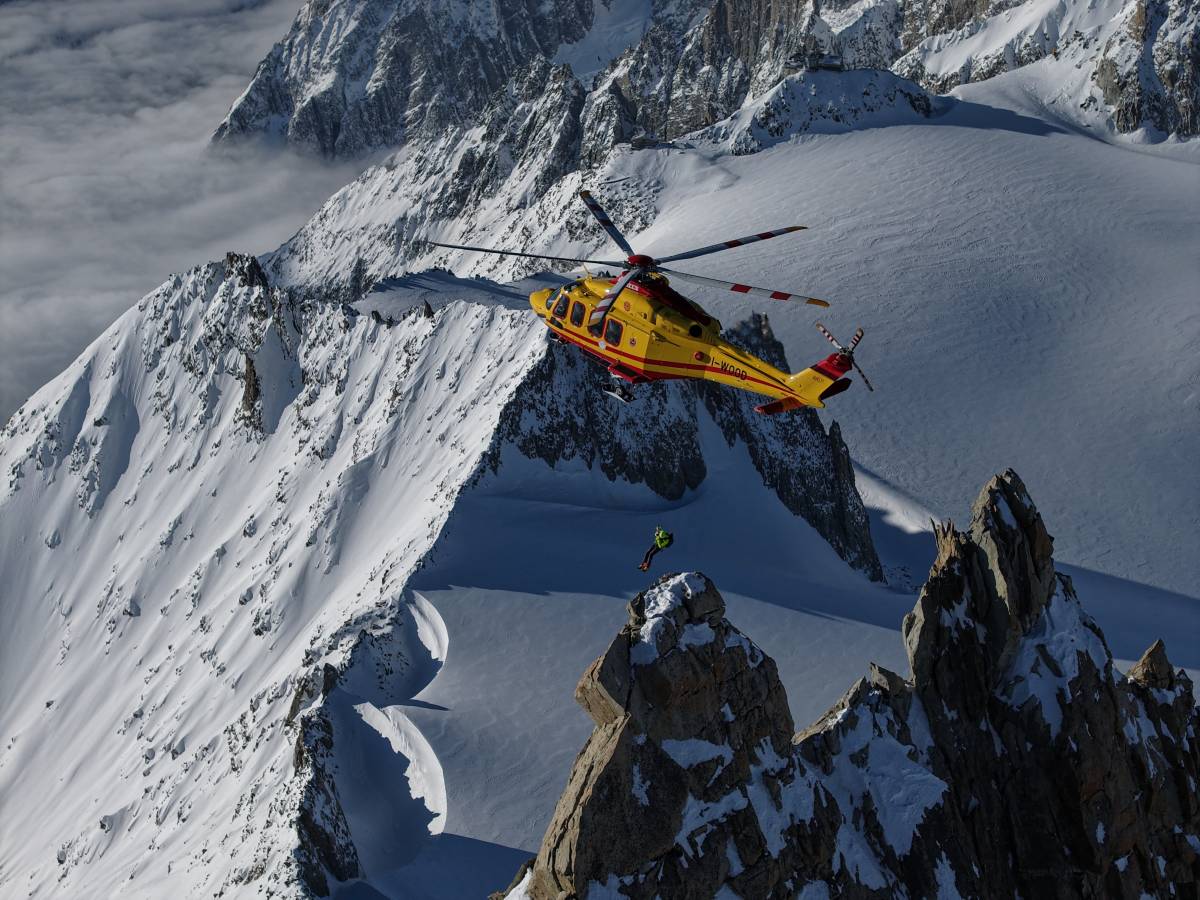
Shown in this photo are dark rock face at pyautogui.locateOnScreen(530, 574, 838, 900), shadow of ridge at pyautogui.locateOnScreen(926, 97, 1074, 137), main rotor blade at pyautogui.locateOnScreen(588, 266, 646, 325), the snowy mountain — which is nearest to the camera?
dark rock face at pyautogui.locateOnScreen(530, 574, 838, 900)

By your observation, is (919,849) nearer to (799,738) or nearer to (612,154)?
(799,738)

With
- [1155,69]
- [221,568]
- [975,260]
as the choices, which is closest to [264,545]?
[221,568]

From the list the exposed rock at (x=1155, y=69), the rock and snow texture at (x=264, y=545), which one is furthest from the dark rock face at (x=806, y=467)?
the exposed rock at (x=1155, y=69)

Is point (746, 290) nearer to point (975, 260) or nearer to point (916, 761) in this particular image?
point (916, 761)

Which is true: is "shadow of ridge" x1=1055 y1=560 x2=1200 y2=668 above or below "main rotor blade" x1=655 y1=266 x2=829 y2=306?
below

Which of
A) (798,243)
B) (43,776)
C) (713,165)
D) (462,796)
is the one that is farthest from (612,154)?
(462,796)

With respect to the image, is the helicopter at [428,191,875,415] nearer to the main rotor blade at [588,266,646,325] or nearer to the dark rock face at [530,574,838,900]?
the main rotor blade at [588,266,646,325]

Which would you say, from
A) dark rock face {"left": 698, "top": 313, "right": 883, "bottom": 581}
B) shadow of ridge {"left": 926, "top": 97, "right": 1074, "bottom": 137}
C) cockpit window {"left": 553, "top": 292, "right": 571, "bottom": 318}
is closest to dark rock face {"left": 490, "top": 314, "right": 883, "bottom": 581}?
dark rock face {"left": 698, "top": 313, "right": 883, "bottom": 581}

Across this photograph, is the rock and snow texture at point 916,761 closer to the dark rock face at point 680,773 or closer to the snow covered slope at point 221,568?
the dark rock face at point 680,773
